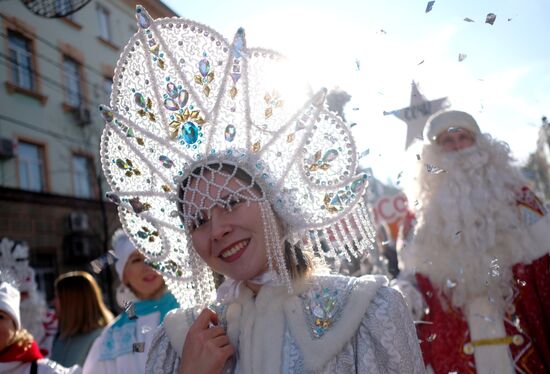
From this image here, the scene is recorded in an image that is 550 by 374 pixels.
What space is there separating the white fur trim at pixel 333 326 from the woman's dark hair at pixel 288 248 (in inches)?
5.3

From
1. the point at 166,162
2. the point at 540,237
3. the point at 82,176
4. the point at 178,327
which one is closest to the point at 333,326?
the point at 178,327

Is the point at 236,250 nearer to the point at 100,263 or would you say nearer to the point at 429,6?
the point at 100,263

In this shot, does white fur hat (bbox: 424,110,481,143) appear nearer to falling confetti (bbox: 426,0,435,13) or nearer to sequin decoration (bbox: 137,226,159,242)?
falling confetti (bbox: 426,0,435,13)

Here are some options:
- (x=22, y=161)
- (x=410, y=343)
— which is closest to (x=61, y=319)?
(x=410, y=343)

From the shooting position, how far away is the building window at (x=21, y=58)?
12.0 metres

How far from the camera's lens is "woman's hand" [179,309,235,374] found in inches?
64.0

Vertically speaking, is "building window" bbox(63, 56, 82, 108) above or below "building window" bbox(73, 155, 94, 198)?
above

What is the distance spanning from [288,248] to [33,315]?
178 inches

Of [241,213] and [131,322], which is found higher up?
[241,213]

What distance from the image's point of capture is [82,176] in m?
14.3

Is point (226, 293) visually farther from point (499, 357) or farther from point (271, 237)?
point (499, 357)

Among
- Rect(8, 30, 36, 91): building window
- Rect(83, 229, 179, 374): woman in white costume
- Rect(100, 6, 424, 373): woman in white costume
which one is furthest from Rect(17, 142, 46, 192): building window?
Rect(100, 6, 424, 373): woman in white costume

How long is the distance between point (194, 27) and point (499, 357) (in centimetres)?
222

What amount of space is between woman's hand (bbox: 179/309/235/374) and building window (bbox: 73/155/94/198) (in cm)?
1299
